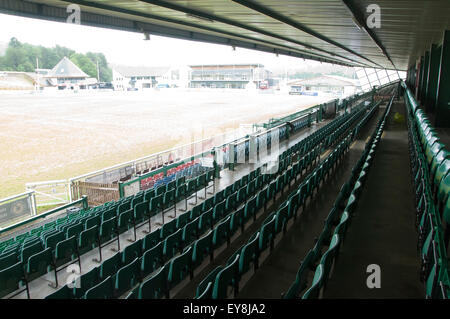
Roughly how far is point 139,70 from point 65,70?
1987 centimetres

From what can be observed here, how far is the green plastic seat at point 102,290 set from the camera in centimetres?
306

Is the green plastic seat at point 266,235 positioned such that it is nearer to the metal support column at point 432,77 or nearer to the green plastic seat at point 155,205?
the green plastic seat at point 155,205

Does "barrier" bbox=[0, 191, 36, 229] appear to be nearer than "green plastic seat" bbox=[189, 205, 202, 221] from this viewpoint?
No

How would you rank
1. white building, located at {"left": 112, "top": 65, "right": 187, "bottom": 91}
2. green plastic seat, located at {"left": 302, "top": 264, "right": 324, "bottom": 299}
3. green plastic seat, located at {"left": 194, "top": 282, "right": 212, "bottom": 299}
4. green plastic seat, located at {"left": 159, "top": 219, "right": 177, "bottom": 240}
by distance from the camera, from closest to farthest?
green plastic seat, located at {"left": 302, "top": 264, "right": 324, "bottom": 299}
green plastic seat, located at {"left": 194, "top": 282, "right": 212, "bottom": 299}
green plastic seat, located at {"left": 159, "top": 219, "right": 177, "bottom": 240}
white building, located at {"left": 112, "top": 65, "right": 187, "bottom": 91}

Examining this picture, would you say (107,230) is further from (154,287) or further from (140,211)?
(154,287)

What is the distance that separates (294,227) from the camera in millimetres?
5188

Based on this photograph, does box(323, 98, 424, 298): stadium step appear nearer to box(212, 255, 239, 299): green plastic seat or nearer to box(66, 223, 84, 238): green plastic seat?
box(212, 255, 239, 299): green plastic seat

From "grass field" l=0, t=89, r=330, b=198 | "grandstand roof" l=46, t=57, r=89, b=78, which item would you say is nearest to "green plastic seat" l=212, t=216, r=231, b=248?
"grass field" l=0, t=89, r=330, b=198

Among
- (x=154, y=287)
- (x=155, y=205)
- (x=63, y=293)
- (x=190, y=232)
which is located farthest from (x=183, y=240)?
(x=155, y=205)

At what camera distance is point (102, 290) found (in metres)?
3.19

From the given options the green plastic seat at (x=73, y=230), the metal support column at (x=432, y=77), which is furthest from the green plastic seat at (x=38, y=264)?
the metal support column at (x=432, y=77)

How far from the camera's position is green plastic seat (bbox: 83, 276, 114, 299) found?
3.06m

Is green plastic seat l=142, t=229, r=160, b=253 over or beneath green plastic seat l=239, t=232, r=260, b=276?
beneath

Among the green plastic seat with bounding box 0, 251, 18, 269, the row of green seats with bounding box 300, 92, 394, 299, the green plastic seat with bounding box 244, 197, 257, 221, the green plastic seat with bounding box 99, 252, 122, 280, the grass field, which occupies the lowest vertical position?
the grass field
